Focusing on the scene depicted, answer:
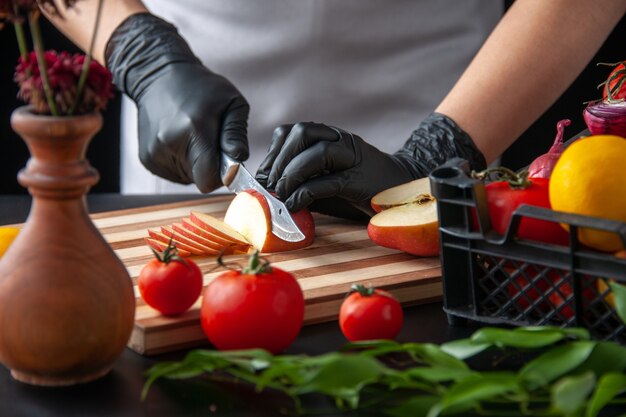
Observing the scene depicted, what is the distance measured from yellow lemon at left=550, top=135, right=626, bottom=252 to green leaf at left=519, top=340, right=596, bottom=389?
13 cm

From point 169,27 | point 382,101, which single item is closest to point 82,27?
point 169,27

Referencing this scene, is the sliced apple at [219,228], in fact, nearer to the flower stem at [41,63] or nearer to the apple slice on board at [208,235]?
the apple slice on board at [208,235]

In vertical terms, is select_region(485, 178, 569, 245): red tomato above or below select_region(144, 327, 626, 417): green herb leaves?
above

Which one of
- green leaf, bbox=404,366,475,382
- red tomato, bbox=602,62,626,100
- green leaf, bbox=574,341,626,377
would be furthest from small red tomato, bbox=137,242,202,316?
red tomato, bbox=602,62,626,100

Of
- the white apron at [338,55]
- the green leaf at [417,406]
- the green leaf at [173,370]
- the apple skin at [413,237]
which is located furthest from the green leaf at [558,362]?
the white apron at [338,55]

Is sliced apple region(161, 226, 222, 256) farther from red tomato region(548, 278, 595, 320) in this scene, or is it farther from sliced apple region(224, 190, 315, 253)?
red tomato region(548, 278, 595, 320)

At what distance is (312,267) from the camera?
1.58m

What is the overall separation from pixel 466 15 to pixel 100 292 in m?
A: 1.66

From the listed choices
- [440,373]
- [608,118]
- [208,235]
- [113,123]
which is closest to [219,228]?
[208,235]

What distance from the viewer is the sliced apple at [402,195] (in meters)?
1.68

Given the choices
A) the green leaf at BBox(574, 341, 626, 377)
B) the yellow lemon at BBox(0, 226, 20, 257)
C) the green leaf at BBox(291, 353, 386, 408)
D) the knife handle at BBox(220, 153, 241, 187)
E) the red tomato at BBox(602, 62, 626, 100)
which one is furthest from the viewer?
the knife handle at BBox(220, 153, 241, 187)

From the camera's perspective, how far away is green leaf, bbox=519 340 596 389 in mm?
999

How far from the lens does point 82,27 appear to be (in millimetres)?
2275

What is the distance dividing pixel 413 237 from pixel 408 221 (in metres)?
0.03
